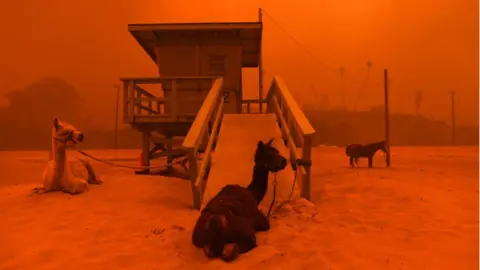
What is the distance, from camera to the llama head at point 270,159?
450 centimetres

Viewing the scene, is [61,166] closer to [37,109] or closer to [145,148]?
[145,148]

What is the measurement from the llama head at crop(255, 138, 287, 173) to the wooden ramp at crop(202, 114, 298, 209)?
681mm

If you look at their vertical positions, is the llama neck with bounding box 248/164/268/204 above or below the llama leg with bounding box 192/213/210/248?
above

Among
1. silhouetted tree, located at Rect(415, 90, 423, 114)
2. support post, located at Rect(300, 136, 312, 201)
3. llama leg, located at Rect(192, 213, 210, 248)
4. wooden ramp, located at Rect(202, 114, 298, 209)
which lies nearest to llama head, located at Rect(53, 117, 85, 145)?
wooden ramp, located at Rect(202, 114, 298, 209)

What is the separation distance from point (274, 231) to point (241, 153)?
251 cm

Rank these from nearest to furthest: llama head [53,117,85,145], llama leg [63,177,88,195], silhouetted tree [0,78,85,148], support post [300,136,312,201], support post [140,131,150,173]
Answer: support post [300,136,312,201], llama head [53,117,85,145], llama leg [63,177,88,195], support post [140,131,150,173], silhouetted tree [0,78,85,148]

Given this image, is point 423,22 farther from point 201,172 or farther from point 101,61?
point 201,172

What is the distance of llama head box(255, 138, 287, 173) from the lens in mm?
4504

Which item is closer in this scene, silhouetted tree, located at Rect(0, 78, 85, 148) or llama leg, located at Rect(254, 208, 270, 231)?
llama leg, located at Rect(254, 208, 270, 231)

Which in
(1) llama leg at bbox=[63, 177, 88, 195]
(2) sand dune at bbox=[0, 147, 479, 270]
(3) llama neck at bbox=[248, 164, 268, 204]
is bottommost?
(2) sand dune at bbox=[0, 147, 479, 270]

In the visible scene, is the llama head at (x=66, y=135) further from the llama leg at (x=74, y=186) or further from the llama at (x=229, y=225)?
the llama at (x=229, y=225)

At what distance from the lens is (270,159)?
4535mm

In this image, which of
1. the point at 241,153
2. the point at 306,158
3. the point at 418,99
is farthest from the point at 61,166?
the point at 418,99

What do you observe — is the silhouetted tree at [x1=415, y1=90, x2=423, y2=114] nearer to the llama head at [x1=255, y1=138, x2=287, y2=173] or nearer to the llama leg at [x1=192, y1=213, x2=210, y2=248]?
the llama head at [x1=255, y1=138, x2=287, y2=173]
